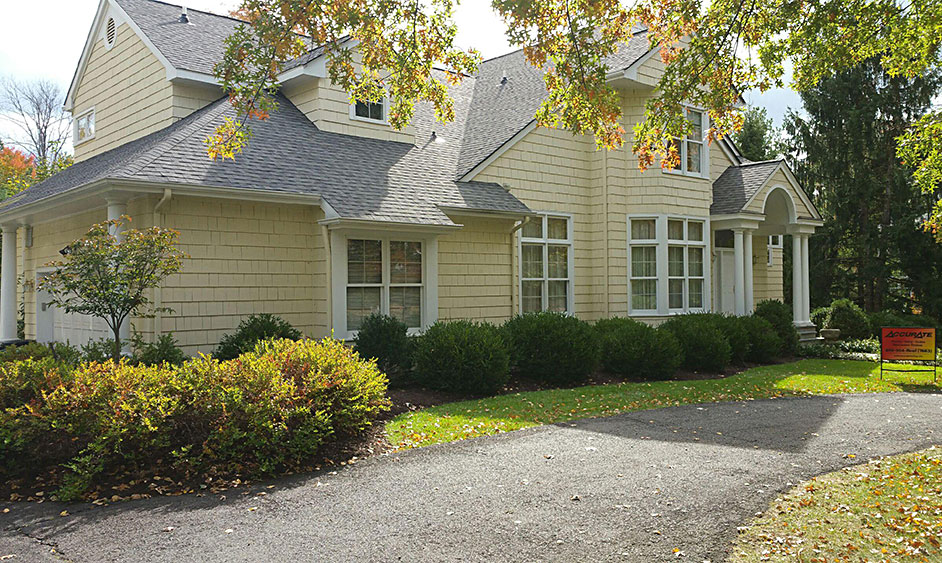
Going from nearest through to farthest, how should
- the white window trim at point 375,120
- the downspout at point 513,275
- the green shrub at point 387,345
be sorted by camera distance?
the green shrub at point 387,345, the white window trim at point 375,120, the downspout at point 513,275

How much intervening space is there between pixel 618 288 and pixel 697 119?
15.9 feet

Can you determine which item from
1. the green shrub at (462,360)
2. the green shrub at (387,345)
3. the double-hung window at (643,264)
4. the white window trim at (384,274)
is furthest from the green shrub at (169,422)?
the double-hung window at (643,264)

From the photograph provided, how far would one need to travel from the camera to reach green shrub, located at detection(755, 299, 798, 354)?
17.6 meters

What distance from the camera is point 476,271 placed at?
1491 centimetres

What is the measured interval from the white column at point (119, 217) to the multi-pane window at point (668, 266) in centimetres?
1061

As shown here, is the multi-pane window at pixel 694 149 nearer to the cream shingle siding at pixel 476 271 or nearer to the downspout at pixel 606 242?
the downspout at pixel 606 242

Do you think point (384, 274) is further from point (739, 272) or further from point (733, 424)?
point (739, 272)

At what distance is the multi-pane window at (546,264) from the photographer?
52.1 ft

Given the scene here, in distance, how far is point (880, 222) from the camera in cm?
2722

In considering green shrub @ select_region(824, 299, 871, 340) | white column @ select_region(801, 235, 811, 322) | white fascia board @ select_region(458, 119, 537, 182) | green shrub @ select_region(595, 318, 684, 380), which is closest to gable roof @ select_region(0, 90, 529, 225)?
white fascia board @ select_region(458, 119, 537, 182)

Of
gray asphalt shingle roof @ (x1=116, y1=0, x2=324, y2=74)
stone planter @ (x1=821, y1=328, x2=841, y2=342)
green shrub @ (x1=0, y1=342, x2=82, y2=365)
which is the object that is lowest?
stone planter @ (x1=821, y1=328, x2=841, y2=342)

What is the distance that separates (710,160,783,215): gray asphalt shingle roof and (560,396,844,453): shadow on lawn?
8327 millimetres

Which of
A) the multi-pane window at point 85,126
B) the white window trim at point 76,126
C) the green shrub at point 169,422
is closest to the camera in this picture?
the green shrub at point 169,422

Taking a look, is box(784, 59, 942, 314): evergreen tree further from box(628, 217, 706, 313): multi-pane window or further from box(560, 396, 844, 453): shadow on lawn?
box(560, 396, 844, 453): shadow on lawn
